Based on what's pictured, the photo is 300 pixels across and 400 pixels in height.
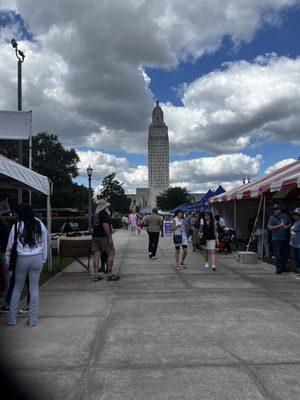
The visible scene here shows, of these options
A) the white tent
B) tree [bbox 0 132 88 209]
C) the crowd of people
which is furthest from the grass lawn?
tree [bbox 0 132 88 209]

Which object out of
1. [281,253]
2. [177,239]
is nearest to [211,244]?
[177,239]

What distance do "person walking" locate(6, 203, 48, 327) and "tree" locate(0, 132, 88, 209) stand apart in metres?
64.3

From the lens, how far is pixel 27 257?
6504 millimetres

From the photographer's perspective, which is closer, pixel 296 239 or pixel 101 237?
pixel 101 237

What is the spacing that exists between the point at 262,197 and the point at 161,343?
9901 mm

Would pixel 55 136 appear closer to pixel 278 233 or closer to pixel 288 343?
pixel 278 233

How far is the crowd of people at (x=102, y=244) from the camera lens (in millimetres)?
6523

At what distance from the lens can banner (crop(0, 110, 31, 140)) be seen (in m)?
11.2

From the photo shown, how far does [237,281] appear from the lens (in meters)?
10.4

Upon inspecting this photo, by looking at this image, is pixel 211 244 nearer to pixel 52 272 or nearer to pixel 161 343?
pixel 52 272

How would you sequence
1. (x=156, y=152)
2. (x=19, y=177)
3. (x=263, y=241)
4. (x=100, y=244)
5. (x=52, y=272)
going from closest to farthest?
(x=19, y=177) < (x=100, y=244) < (x=52, y=272) < (x=263, y=241) < (x=156, y=152)

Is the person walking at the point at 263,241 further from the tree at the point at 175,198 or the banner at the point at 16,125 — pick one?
the tree at the point at 175,198

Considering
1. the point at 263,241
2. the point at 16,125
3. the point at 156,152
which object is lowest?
the point at 263,241

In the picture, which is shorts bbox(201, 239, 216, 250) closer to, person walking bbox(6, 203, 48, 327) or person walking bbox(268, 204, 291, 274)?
person walking bbox(268, 204, 291, 274)
